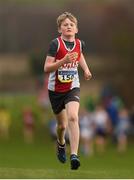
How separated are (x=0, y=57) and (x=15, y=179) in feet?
115

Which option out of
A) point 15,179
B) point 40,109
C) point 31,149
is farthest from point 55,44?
point 40,109

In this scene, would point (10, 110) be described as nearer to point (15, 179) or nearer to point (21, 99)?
point (21, 99)

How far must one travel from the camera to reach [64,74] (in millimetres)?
14320

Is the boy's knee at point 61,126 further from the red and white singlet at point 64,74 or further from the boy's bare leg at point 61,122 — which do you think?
the red and white singlet at point 64,74

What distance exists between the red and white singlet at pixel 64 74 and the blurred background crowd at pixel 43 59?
18.8 m

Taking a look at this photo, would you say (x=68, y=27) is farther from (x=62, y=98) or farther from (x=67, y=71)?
(x=62, y=98)

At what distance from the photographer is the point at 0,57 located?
49.5 meters

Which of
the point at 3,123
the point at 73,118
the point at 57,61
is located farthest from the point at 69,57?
the point at 3,123

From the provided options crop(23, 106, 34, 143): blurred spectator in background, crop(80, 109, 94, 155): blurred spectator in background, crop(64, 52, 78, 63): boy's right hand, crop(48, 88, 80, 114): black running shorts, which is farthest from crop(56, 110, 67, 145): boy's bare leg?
crop(23, 106, 34, 143): blurred spectator in background

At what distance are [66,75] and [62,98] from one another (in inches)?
19.2

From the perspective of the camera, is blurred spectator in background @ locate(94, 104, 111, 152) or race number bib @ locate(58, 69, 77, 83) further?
blurred spectator in background @ locate(94, 104, 111, 152)

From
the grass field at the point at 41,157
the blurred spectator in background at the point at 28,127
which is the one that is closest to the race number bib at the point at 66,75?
the grass field at the point at 41,157

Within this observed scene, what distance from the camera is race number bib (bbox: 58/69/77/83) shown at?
14.3 meters

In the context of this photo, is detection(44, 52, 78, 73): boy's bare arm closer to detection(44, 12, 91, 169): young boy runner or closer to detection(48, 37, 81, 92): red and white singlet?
detection(44, 12, 91, 169): young boy runner
